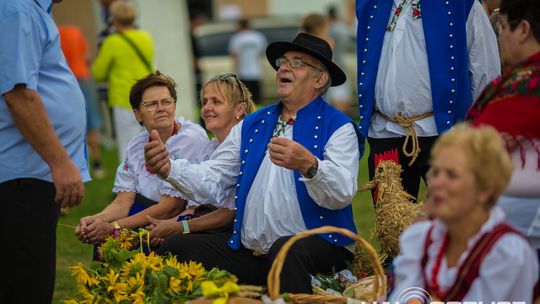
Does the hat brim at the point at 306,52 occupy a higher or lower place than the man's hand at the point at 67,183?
higher

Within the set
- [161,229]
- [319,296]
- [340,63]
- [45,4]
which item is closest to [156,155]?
[161,229]

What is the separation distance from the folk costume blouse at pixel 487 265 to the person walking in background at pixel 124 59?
6.15 meters

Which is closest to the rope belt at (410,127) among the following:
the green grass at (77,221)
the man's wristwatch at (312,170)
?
the green grass at (77,221)

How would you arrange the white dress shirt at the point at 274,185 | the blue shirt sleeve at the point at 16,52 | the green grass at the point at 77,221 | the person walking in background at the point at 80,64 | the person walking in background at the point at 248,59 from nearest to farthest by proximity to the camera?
the blue shirt sleeve at the point at 16,52, the white dress shirt at the point at 274,185, the green grass at the point at 77,221, the person walking in background at the point at 80,64, the person walking in background at the point at 248,59

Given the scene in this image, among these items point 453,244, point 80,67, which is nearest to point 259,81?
point 80,67

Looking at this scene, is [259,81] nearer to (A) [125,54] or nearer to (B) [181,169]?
(A) [125,54]

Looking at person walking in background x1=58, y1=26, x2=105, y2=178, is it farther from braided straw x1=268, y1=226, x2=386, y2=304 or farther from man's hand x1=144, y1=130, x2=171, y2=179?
braided straw x1=268, y1=226, x2=386, y2=304

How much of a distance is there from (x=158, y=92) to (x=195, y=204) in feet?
2.14

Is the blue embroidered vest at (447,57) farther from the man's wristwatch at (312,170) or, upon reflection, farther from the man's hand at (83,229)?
the man's hand at (83,229)

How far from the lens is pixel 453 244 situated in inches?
133

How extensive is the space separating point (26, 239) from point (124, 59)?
5.21 meters

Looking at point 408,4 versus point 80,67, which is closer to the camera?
point 408,4

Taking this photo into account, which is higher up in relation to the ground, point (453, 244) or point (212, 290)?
point (453, 244)

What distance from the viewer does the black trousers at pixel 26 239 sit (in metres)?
4.27
